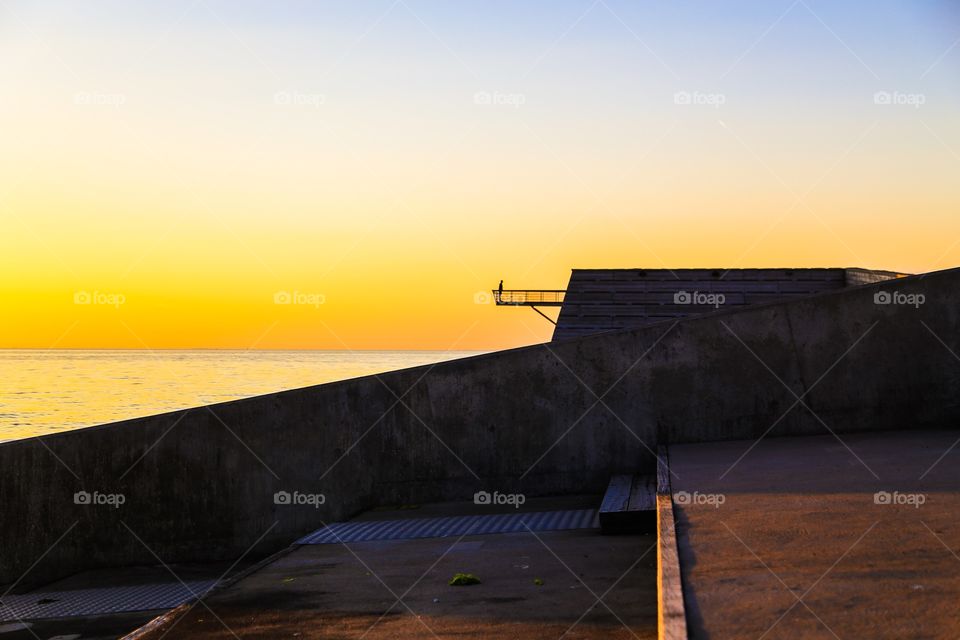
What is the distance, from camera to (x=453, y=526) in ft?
31.3

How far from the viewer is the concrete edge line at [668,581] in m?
3.99

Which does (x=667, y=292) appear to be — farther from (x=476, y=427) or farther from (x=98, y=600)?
(x=98, y=600)

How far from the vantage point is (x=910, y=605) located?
13.7 feet

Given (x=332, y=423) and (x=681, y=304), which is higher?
(x=681, y=304)

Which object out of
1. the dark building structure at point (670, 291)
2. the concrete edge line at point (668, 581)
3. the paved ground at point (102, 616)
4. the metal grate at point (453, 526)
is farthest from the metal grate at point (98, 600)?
the dark building structure at point (670, 291)

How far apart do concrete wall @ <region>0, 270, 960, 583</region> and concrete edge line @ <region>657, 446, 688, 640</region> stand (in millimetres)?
3435

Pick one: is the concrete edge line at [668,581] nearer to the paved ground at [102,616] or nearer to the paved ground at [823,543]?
the paved ground at [823,543]

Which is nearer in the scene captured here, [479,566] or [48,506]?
[479,566]

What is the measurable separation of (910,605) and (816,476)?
3627 millimetres

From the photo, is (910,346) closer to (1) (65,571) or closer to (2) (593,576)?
(2) (593,576)

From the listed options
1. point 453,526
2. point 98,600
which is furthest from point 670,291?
point 98,600

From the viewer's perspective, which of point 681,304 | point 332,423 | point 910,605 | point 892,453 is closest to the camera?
point 910,605

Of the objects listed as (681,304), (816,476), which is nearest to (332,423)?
(816,476)

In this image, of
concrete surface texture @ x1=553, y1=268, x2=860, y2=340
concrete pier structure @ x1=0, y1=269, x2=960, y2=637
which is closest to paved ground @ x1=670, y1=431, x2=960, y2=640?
concrete pier structure @ x1=0, y1=269, x2=960, y2=637
